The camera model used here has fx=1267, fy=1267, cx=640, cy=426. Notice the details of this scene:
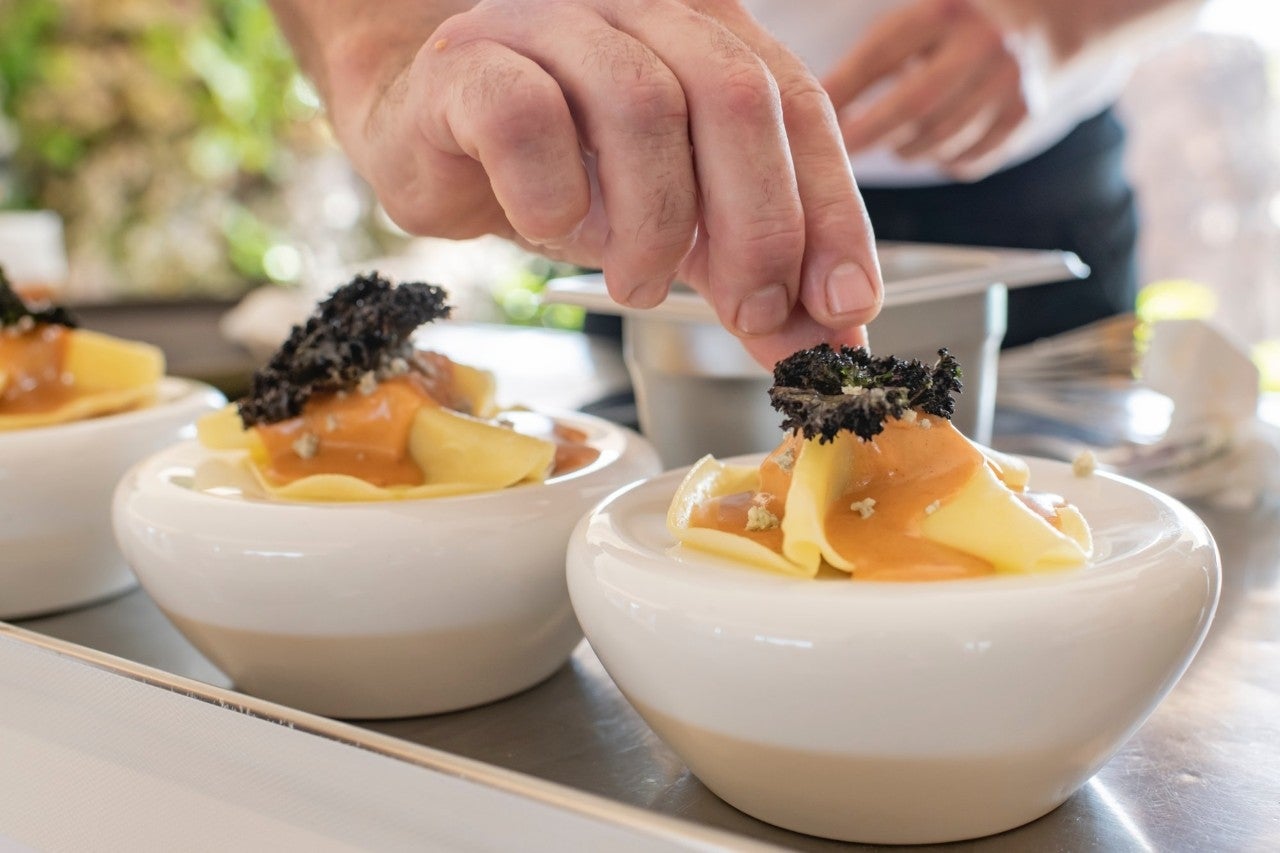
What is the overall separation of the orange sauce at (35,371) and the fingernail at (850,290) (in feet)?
2.54

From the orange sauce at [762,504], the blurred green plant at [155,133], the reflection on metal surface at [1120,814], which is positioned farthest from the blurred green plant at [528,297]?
the reflection on metal surface at [1120,814]

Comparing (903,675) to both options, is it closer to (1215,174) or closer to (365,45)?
(365,45)

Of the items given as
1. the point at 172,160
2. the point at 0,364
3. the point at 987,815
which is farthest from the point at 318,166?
the point at 987,815

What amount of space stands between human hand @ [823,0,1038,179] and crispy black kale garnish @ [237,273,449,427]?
87 centimetres

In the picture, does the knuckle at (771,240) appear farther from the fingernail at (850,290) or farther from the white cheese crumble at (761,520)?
the white cheese crumble at (761,520)

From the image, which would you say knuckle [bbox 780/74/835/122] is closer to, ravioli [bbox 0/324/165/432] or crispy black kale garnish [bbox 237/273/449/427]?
crispy black kale garnish [bbox 237/273/449/427]

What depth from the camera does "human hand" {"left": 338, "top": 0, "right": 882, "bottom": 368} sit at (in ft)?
2.55

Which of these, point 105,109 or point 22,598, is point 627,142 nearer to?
point 22,598

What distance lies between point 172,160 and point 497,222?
3.77 m

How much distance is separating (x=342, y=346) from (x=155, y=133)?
387 cm

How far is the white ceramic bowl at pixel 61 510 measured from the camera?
1.08 m

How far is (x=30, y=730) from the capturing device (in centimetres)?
84

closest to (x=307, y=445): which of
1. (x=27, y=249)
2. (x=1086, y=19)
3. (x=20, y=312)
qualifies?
(x=20, y=312)

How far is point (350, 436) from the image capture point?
0.93m
